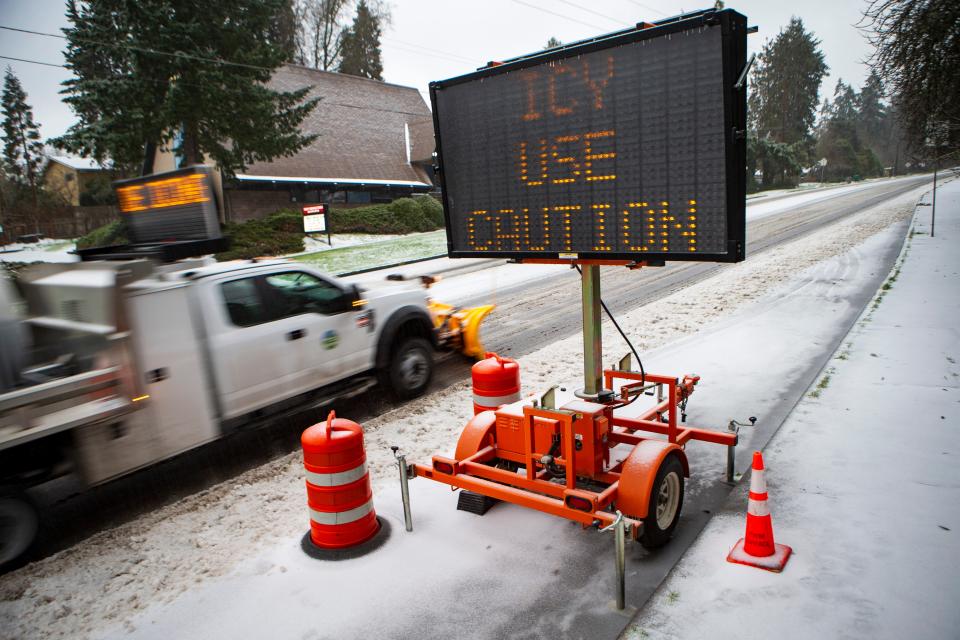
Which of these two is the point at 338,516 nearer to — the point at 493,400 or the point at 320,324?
the point at 493,400

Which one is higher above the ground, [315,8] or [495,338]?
[315,8]

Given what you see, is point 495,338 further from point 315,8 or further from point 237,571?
point 315,8

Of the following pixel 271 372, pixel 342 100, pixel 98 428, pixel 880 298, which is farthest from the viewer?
pixel 342 100

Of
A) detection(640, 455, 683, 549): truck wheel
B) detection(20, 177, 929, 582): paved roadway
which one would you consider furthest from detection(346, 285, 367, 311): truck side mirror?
detection(640, 455, 683, 549): truck wheel

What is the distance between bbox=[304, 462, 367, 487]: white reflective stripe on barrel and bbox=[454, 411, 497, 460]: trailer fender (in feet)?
2.90

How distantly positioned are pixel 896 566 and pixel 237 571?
4.33m

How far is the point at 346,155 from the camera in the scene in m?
34.7

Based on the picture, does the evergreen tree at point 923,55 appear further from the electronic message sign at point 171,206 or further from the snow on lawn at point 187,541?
the electronic message sign at point 171,206

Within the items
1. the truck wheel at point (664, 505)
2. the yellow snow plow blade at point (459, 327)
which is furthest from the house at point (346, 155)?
the truck wheel at point (664, 505)

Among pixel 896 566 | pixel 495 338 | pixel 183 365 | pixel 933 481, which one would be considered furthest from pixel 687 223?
pixel 495 338

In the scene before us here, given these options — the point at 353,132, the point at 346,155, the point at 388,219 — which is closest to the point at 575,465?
the point at 388,219

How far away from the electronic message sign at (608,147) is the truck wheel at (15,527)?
12.4 feet

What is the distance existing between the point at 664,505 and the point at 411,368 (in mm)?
4051

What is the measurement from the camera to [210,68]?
2195 cm
